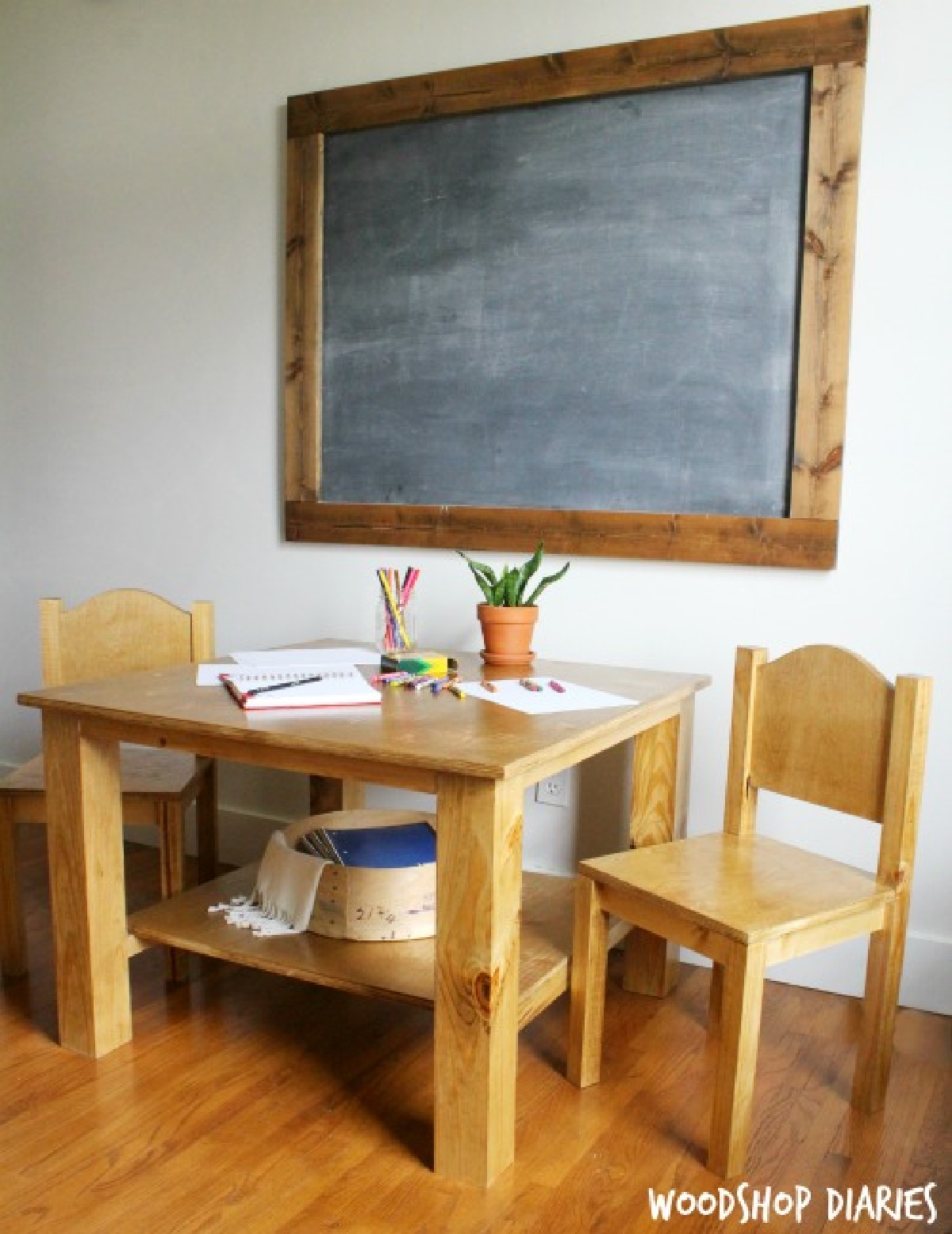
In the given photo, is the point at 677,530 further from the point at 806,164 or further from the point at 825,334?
the point at 806,164

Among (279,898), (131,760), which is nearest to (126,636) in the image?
(131,760)

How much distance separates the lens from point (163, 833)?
7.39 ft

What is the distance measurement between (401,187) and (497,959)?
6.13ft

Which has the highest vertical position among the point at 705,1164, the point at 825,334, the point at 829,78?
the point at 829,78

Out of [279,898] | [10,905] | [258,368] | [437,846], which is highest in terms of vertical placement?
[258,368]

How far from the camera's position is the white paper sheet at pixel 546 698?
187 centimetres

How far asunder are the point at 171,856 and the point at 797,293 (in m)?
1.72

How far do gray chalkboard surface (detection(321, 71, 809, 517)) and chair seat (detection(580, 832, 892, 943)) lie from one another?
75 cm

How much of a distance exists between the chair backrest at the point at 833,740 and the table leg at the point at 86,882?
3.73 ft

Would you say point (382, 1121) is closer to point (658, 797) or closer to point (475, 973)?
point (475, 973)

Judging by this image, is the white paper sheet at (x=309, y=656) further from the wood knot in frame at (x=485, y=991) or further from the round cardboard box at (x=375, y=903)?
the wood knot in frame at (x=485, y=991)

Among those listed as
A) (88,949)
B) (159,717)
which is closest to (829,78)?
(159,717)

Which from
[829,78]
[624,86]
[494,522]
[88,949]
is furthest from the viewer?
[494,522]

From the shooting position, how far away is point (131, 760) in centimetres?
Result: 246
